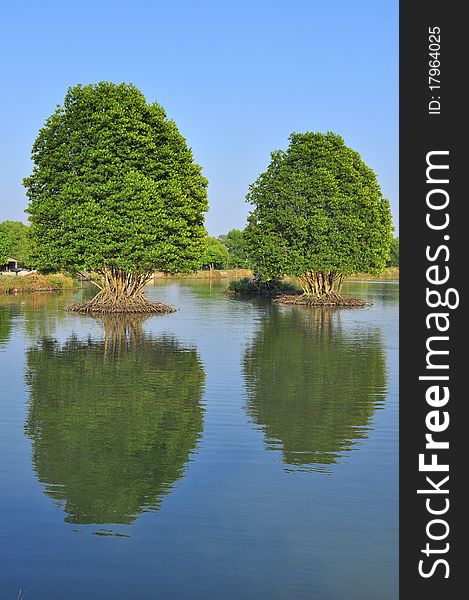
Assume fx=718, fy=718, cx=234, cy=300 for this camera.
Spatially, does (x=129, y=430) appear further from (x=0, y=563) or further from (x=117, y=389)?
(x=0, y=563)

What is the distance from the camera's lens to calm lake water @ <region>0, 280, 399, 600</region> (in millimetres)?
9672

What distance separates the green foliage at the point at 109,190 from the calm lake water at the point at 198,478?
2055 centimetres

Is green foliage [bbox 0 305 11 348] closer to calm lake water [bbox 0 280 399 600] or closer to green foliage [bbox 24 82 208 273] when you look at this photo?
green foliage [bbox 24 82 208 273]

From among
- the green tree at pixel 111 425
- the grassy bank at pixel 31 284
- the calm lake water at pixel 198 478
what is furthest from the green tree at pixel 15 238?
the calm lake water at pixel 198 478

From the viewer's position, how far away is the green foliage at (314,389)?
16.3m

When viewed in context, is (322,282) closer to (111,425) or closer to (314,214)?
(314,214)

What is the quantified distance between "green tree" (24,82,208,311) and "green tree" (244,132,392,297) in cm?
1162

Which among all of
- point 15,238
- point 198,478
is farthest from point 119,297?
point 15,238

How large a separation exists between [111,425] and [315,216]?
4709cm

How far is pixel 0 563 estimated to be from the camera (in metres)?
9.88

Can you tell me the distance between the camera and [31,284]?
90.7 m

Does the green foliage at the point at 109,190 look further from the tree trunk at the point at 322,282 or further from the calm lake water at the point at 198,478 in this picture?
the calm lake water at the point at 198,478

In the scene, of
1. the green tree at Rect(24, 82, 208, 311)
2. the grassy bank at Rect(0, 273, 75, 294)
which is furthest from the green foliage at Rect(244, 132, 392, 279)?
the grassy bank at Rect(0, 273, 75, 294)

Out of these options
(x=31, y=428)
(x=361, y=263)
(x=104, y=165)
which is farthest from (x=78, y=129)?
(x=31, y=428)
